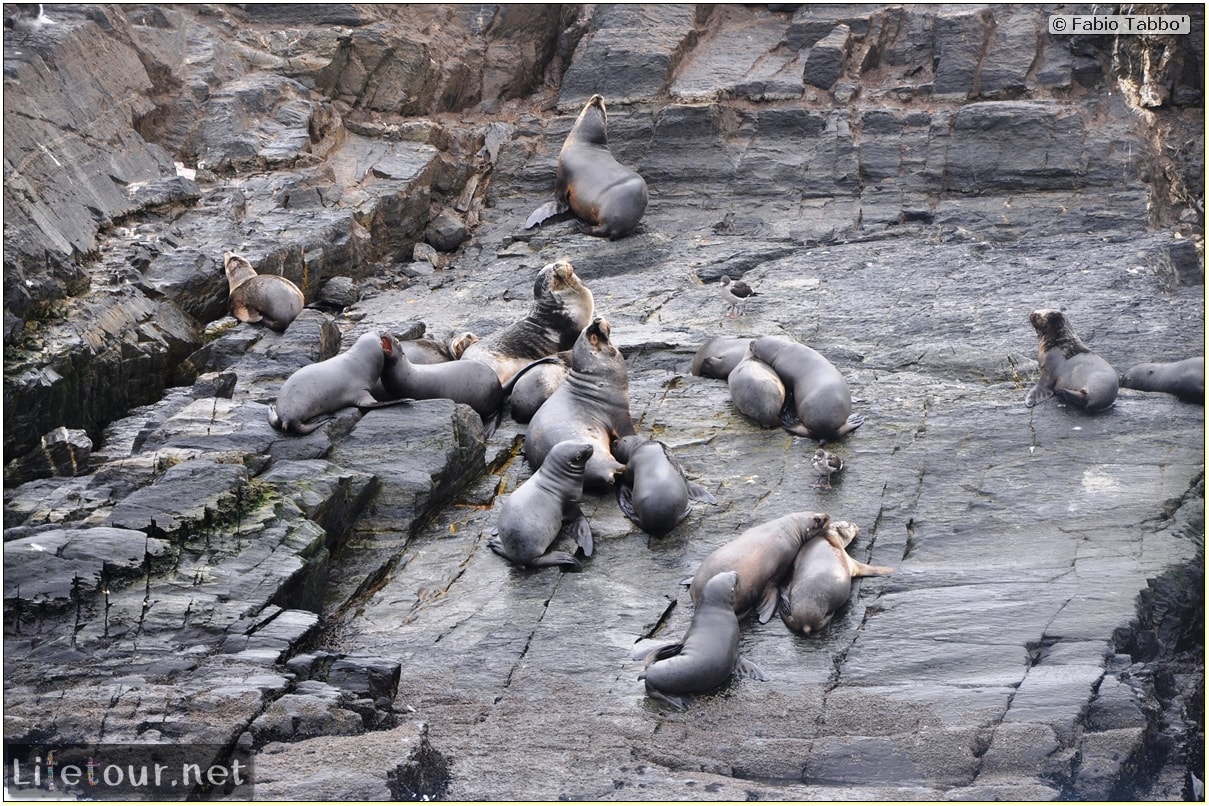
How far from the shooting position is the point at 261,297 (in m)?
11.8

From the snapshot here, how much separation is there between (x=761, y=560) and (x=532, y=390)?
336 centimetres

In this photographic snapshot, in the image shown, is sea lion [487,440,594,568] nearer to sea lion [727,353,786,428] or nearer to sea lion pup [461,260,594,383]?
sea lion [727,353,786,428]

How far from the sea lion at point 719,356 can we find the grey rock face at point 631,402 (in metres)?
0.14

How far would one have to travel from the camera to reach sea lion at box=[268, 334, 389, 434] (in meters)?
9.19

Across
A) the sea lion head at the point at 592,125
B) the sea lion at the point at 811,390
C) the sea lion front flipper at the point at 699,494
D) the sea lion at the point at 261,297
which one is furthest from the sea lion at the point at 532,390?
the sea lion head at the point at 592,125

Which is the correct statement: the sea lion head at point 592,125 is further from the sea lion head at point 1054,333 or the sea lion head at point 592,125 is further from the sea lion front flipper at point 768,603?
the sea lion front flipper at point 768,603

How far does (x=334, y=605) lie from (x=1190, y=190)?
11230 mm

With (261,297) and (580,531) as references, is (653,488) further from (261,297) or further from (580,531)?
(261,297)

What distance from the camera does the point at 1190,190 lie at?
46.4 feet

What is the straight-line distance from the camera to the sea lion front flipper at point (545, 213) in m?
15.1

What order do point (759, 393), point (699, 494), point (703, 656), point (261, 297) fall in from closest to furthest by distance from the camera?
point (703, 656) < point (699, 494) < point (759, 393) < point (261, 297)

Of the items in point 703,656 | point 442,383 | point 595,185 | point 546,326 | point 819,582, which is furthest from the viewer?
point 595,185

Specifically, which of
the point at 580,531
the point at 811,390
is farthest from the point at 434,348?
the point at 811,390

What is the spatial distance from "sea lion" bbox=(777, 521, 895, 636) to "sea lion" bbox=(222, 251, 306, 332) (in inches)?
239
